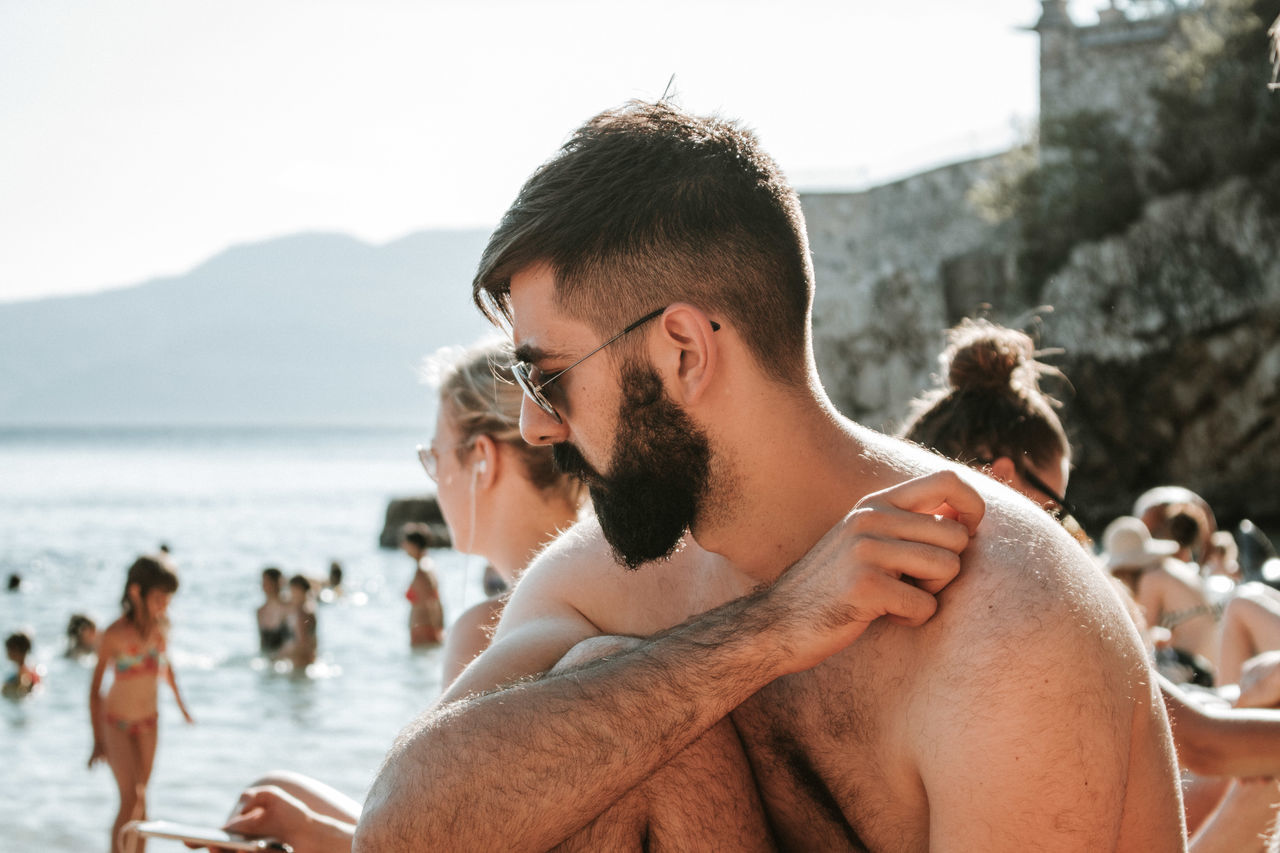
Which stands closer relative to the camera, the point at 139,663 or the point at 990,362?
the point at 990,362

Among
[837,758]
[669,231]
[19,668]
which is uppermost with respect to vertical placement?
[669,231]

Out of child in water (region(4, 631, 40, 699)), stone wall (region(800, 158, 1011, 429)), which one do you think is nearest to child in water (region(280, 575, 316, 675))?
child in water (region(4, 631, 40, 699))

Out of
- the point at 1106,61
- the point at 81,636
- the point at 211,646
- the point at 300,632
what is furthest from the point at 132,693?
the point at 1106,61

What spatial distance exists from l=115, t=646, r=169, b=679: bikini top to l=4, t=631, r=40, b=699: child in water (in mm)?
6093

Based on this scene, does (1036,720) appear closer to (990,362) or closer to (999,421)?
(999,421)

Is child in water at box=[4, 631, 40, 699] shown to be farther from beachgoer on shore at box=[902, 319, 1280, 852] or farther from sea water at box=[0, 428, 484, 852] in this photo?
beachgoer on shore at box=[902, 319, 1280, 852]

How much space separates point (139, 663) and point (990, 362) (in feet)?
23.1

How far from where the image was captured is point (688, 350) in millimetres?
1923

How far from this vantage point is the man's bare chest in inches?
70.4

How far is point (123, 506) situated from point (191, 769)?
44550 millimetres

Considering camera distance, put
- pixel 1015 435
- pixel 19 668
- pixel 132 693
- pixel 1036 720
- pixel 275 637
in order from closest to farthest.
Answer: pixel 1036 720
pixel 1015 435
pixel 132 693
pixel 19 668
pixel 275 637

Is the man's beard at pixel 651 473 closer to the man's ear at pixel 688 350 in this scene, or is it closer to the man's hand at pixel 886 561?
the man's ear at pixel 688 350

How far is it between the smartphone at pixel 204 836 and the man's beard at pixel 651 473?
1.26 m

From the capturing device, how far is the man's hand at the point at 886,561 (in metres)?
1.62
